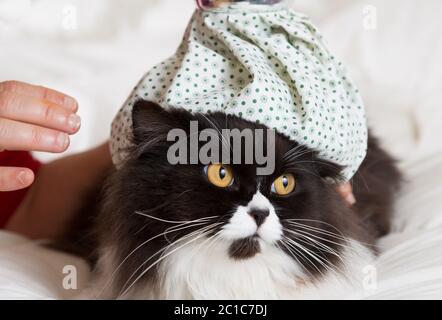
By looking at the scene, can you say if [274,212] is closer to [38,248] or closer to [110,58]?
[38,248]

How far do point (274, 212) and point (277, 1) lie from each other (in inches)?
20.8

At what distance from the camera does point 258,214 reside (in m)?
1.17

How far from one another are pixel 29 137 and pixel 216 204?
0.43m

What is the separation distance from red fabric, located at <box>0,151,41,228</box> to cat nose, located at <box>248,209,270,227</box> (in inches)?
41.1

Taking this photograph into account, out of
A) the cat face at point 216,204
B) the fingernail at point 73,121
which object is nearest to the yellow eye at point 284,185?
the cat face at point 216,204

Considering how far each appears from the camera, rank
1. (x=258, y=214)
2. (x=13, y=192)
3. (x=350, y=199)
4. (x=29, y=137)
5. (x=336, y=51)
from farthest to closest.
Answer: (x=336, y=51)
(x=13, y=192)
(x=350, y=199)
(x=29, y=137)
(x=258, y=214)

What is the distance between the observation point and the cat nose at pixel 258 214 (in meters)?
1.17

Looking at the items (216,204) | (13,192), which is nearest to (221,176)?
(216,204)

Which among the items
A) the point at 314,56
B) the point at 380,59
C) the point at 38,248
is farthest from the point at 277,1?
the point at 380,59

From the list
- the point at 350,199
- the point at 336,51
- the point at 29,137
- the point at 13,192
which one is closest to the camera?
the point at 29,137

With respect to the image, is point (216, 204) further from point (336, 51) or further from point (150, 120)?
point (336, 51)

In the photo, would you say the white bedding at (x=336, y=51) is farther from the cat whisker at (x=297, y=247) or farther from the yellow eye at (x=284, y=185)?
the yellow eye at (x=284, y=185)

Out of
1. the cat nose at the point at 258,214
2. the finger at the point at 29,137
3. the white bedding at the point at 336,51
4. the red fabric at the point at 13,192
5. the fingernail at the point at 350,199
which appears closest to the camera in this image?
the cat nose at the point at 258,214
